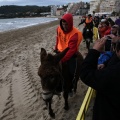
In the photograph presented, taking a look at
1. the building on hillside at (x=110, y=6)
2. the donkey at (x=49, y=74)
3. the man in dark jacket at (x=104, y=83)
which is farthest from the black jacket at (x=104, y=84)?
the building on hillside at (x=110, y=6)

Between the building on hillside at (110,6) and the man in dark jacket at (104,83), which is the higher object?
the man in dark jacket at (104,83)

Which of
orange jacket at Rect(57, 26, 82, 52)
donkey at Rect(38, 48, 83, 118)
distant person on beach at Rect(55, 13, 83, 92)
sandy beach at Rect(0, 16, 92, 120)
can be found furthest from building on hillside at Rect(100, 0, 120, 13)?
donkey at Rect(38, 48, 83, 118)

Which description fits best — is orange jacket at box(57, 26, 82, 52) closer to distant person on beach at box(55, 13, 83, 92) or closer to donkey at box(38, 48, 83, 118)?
distant person on beach at box(55, 13, 83, 92)

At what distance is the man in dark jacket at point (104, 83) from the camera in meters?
2.67

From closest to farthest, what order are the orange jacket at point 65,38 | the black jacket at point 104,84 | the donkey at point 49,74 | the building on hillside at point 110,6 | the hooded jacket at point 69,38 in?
the black jacket at point 104,84
the donkey at point 49,74
the hooded jacket at point 69,38
the orange jacket at point 65,38
the building on hillside at point 110,6

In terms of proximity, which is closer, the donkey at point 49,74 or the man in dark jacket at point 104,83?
the man in dark jacket at point 104,83

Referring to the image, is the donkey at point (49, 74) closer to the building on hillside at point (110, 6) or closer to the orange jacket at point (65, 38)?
the orange jacket at point (65, 38)

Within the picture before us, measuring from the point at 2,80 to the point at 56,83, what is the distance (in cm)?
483

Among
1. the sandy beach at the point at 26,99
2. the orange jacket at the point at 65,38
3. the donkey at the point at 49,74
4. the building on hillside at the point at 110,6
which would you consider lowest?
the building on hillside at the point at 110,6

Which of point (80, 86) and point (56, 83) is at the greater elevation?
point (56, 83)

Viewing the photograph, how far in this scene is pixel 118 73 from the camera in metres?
2.65

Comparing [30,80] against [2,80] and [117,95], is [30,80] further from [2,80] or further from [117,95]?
[117,95]

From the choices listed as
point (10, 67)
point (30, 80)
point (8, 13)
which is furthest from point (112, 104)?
point (8, 13)

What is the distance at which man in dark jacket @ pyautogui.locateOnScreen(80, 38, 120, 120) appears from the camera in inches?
105
